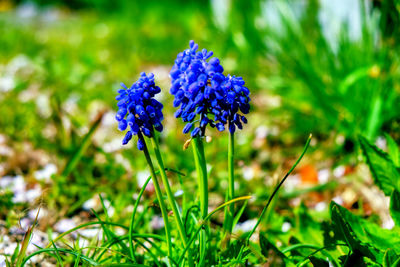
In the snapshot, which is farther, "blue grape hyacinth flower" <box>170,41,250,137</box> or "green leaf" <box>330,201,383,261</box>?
"green leaf" <box>330,201,383,261</box>

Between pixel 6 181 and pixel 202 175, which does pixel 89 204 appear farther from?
pixel 202 175

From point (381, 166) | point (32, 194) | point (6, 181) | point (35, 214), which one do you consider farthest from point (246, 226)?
point (6, 181)

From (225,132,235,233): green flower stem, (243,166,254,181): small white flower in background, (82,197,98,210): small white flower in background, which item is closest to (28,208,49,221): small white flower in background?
(82,197,98,210): small white flower in background

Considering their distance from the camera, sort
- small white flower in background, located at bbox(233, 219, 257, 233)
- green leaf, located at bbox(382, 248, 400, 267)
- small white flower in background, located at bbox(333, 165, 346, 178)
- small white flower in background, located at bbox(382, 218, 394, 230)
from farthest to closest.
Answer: small white flower in background, located at bbox(333, 165, 346, 178)
small white flower in background, located at bbox(233, 219, 257, 233)
small white flower in background, located at bbox(382, 218, 394, 230)
green leaf, located at bbox(382, 248, 400, 267)

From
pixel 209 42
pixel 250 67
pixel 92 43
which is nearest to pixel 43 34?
pixel 92 43

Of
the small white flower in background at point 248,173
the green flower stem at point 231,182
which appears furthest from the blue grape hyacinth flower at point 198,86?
the small white flower in background at point 248,173

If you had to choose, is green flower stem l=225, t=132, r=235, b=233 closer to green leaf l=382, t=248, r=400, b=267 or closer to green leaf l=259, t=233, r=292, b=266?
green leaf l=259, t=233, r=292, b=266

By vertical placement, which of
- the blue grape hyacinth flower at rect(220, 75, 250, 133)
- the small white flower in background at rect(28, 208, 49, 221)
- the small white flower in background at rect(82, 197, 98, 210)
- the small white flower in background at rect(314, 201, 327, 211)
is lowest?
the small white flower in background at rect(314, 201, 327, 211)

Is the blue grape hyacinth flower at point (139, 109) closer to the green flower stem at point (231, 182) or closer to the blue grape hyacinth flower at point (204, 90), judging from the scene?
the blue grape hyacinth flower at point (204, 90)
